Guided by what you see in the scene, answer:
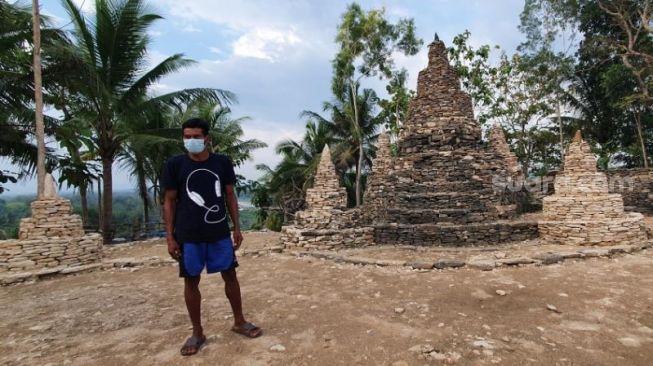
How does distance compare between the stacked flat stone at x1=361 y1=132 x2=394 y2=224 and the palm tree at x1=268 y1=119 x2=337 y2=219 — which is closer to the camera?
the stacked flat stone at x1=361 y1=132 x2=394 y2=224

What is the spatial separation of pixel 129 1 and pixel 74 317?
32.7 ft

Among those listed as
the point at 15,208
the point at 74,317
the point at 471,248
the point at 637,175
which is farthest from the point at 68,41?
the point at 15,208

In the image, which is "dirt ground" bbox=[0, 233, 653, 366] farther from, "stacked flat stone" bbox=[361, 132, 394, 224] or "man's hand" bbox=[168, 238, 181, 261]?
"stacked flat stone" bbox=[361, 132, 394, 224]

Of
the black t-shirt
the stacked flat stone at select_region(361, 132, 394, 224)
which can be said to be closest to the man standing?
the black t-shirt

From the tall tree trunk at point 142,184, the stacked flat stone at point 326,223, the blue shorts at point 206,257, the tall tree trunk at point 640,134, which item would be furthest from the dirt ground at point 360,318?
the tall tree trunk at point 640,134

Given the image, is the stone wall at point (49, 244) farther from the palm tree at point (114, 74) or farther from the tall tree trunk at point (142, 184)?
the tall tree trunk at point (142, 184)

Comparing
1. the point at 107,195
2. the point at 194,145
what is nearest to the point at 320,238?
the point at 194,145

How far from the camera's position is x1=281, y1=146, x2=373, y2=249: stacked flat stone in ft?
28.1

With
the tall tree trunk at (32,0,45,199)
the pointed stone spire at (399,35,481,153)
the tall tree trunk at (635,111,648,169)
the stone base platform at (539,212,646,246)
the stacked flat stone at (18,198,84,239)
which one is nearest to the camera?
the stacked flat stone at (18,198,84,239)

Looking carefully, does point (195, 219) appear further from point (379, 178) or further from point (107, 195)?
point (379, 178)

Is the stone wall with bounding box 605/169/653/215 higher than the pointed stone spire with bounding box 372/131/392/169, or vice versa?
the pointed stone spire with bounding box 372/131/392/169

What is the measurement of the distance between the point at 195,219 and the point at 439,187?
8.57 metres

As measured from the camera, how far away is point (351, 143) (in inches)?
831

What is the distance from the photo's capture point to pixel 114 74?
11023 millimetres
